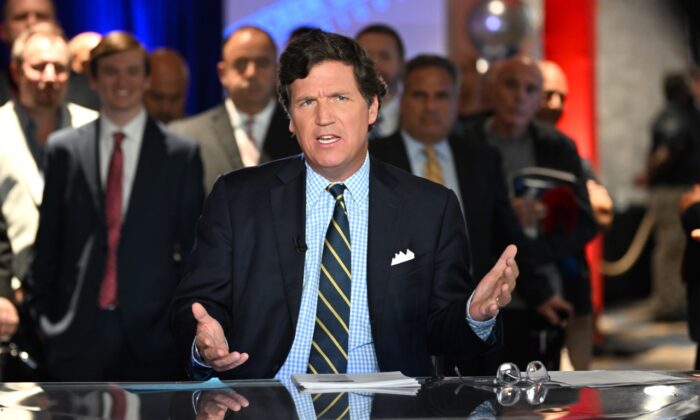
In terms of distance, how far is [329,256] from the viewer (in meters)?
3.16

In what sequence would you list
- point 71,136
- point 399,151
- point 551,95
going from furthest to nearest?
point 551,95 < point 71,136 < point 399,151

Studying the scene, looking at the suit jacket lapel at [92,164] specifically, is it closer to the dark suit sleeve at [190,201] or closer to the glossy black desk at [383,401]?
the dark suit sleeve at [190,201]

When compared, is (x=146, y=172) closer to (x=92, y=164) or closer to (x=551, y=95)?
(x=92, y=164)

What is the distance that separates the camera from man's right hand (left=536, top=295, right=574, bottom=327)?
519cm

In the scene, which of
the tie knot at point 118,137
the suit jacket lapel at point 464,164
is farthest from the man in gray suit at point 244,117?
the suit jacket lapel at point 464,164

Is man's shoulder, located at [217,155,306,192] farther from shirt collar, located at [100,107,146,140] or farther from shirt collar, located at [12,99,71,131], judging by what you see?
shirt collar, located at [12,99,71,131]

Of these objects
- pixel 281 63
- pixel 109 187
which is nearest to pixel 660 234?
pixel 109 187

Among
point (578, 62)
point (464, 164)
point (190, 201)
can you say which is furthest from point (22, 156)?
point (578, 62)

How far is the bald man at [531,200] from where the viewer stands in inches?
205

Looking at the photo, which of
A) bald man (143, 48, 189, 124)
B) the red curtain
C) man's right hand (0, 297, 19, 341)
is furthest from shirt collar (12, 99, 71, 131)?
the red curtain

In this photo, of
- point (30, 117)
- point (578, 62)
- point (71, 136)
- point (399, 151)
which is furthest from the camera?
point (578, 62)

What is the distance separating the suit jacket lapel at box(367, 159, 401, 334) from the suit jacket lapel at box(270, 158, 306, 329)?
17 centimetres

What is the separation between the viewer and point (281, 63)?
10.6 ft

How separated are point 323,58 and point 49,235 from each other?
2.19 meters
